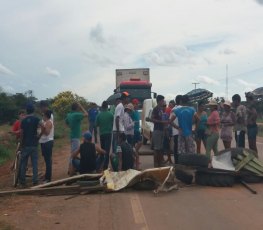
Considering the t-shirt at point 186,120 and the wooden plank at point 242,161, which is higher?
the t-shirt at point 186,120

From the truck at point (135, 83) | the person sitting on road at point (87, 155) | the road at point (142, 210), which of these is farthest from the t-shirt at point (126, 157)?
the truck at point (135, 83)

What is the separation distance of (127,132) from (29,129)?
2890mm

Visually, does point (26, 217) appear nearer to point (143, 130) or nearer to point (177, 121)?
point (177, 121)

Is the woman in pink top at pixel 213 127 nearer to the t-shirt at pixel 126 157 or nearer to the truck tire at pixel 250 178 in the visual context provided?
the truck tire at pixel 250 178

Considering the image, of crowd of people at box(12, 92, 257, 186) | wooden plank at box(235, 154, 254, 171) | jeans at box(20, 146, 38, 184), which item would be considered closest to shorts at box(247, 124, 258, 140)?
crowd of people at box(12, 92, 257, 186)

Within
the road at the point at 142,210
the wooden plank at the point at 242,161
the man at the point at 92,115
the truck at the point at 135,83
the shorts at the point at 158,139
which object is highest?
the truck at the point at 135,83

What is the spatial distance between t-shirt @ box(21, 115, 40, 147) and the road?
74.5 inches

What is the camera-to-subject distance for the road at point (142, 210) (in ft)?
23.7

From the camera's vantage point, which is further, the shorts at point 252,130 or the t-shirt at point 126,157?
the shorts at point 252,130

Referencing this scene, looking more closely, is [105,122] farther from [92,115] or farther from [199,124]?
[92,115]

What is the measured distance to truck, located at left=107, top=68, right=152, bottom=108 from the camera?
27892 millimetres

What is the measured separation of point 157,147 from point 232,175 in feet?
8.15

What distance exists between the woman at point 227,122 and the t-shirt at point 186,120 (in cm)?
98

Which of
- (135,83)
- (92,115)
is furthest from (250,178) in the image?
(135,83)
